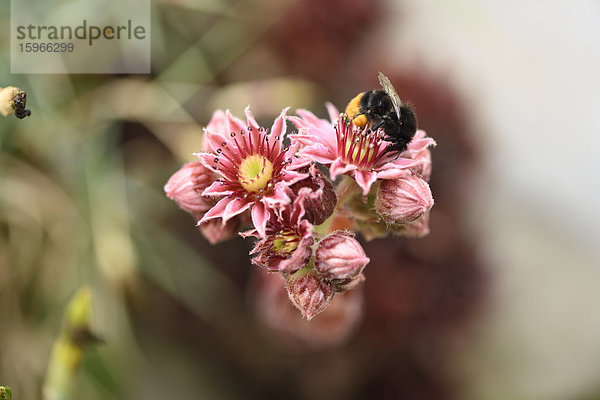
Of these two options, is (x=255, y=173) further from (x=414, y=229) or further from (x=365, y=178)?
(x=414, y=229)

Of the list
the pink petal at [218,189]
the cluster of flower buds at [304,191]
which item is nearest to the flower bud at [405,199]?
the cluster of flower buds at [304,191]

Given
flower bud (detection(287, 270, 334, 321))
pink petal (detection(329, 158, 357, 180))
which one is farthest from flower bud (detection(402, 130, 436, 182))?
flower bud (detection(287, 270, 334, 321))

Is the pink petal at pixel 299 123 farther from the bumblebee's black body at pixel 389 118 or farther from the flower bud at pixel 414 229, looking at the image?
the flower bud at pixel 414 229

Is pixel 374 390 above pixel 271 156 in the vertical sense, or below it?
below

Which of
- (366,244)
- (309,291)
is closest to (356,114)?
(309,291)

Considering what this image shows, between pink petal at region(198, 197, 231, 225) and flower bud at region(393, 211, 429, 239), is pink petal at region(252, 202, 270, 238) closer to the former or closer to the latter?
pink petal at region(198, 197, 231, 225)

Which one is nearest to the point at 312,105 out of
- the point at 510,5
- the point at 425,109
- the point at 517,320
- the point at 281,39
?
the point at 281,39

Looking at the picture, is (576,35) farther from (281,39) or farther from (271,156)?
(271,156)
